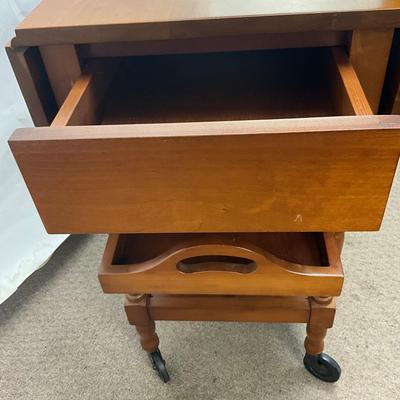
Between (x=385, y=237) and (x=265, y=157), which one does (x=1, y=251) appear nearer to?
(x=265, y=157)

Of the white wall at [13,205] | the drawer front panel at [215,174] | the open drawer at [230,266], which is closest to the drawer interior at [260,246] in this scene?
the open drawer at [230,266]

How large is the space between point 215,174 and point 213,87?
0.29 meters

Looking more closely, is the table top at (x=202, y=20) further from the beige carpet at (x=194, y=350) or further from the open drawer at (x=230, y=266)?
the beige carpet at (x=194, y=350)

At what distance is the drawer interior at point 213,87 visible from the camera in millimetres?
621

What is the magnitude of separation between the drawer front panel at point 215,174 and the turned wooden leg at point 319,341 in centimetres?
20

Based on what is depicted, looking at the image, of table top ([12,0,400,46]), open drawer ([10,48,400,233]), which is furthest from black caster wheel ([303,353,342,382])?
table top ([12,0,400,46])

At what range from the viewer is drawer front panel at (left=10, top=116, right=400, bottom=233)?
43 cm

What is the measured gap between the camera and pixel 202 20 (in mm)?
528

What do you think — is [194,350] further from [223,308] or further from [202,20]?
[202,20]

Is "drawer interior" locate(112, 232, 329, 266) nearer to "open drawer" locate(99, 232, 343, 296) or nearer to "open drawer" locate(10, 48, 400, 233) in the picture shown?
"open drawer" locate(99, 232, 343, 296)

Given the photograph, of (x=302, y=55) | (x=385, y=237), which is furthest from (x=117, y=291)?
(x=385, y=237)

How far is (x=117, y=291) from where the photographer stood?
2.09 feet

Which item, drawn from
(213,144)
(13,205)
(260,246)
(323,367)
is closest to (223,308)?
(260,246)

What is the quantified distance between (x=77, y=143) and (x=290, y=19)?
0.28 metres
